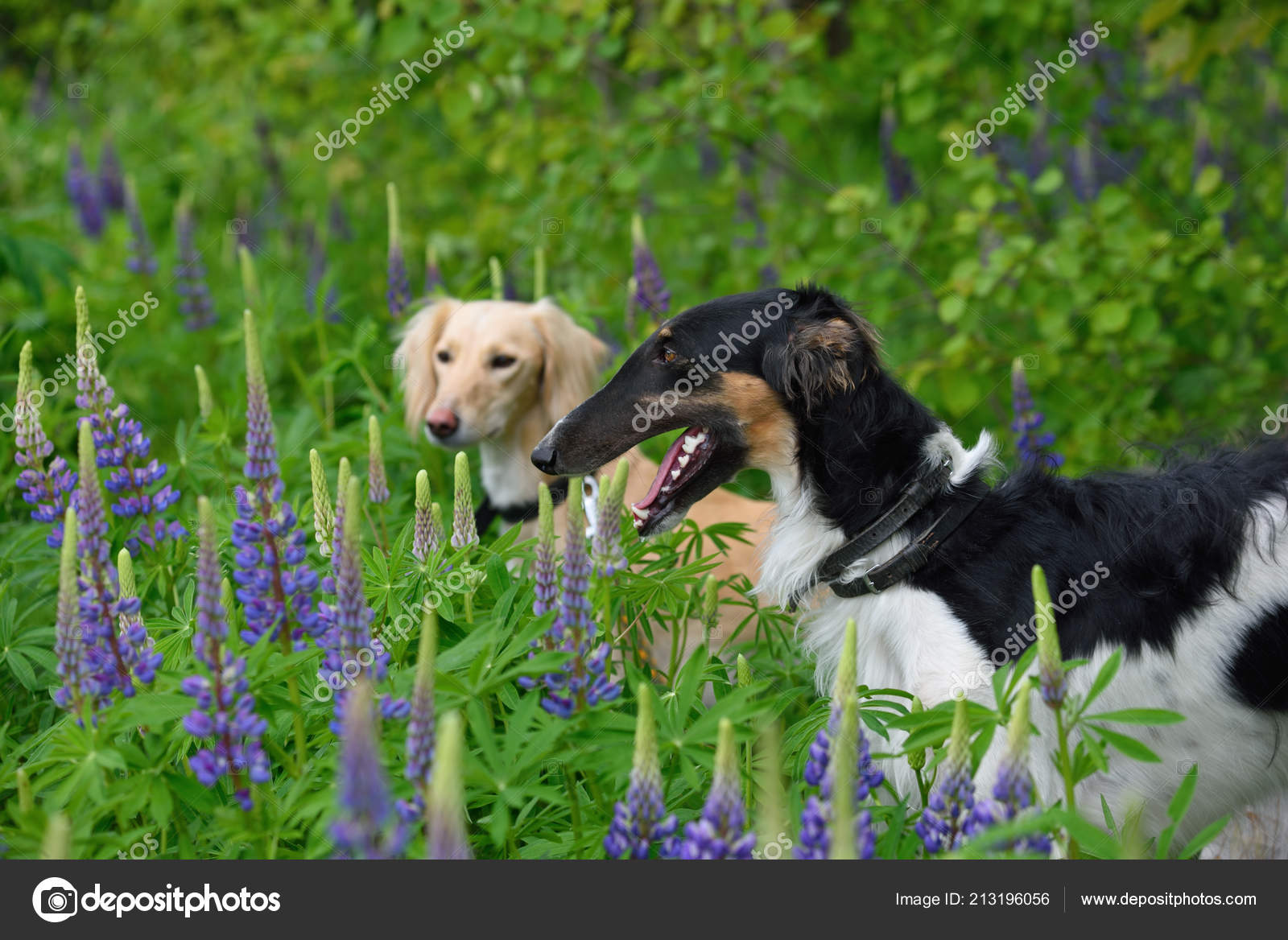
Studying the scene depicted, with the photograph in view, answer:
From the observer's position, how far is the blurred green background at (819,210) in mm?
5359

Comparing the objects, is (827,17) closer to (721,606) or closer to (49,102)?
(721,606)

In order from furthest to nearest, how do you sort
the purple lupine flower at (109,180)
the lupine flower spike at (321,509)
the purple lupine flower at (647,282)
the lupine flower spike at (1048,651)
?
the purple lupine flower at (109,180)
the purple lupine flower at (647,282)
the lupine flower spike at (321,509)
the lupine flower spike at (1048,651)

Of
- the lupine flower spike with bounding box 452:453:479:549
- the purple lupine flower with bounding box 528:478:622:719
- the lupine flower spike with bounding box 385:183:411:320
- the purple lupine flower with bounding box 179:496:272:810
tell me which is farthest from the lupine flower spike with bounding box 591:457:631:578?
the lupine flower spike with bounding box 385:183:411:320

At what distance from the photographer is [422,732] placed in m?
1.98

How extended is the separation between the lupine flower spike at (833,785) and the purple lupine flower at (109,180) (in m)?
7.09

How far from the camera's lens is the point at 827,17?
A: 21.6 ft

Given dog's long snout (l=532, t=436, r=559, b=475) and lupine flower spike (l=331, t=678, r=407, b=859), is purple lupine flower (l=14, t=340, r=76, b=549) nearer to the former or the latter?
dog's long snout (l=532, t=436, r=559, b=475)

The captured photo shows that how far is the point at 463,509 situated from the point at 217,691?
36.5 inches

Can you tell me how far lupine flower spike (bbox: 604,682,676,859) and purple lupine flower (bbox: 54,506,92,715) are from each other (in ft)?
3.30

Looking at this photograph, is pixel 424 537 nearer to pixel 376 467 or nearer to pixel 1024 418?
pixel 376 467

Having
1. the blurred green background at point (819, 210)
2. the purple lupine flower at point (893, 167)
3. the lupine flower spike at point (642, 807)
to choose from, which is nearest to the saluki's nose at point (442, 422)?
the blurred green background at point (819, 210)

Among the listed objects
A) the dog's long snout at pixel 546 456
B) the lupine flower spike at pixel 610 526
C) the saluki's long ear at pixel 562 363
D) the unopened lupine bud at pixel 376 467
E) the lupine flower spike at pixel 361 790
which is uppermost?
the saluki's long ear at pixel 562 363

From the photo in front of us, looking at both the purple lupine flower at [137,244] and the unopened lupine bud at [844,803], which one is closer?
the unopened lupine bud at [844,803]
